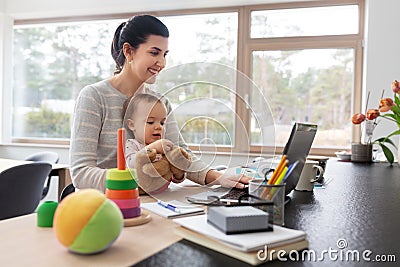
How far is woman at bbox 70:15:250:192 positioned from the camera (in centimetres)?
120

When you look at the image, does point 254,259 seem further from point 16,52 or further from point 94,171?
point 16,52

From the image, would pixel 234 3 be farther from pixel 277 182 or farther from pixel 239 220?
pixel 239 220

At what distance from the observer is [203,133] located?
3.20 ft

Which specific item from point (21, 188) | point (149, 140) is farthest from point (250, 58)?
point (149, 140)

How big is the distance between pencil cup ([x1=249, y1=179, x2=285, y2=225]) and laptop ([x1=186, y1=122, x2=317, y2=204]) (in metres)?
0.10

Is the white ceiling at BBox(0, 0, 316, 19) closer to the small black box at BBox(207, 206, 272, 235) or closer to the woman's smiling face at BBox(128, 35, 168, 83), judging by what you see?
the woman's smiling face at BBox(128, 35, 168, 83)

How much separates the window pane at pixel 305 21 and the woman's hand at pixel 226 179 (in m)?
3.24

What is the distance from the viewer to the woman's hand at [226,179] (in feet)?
3.58

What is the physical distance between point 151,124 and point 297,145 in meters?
0.35

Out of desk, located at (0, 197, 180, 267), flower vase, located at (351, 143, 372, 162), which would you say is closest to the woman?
desk, located at (0, 197, 180, 267)

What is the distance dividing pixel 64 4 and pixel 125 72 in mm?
3669

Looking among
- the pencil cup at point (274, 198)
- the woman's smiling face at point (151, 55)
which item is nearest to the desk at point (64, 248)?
the pencil cup at point (274, 198)

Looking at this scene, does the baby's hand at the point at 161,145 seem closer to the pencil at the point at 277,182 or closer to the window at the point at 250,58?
the pencil at the point at 277,182

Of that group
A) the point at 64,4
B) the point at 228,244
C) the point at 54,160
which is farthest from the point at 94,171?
the point at 64,4
